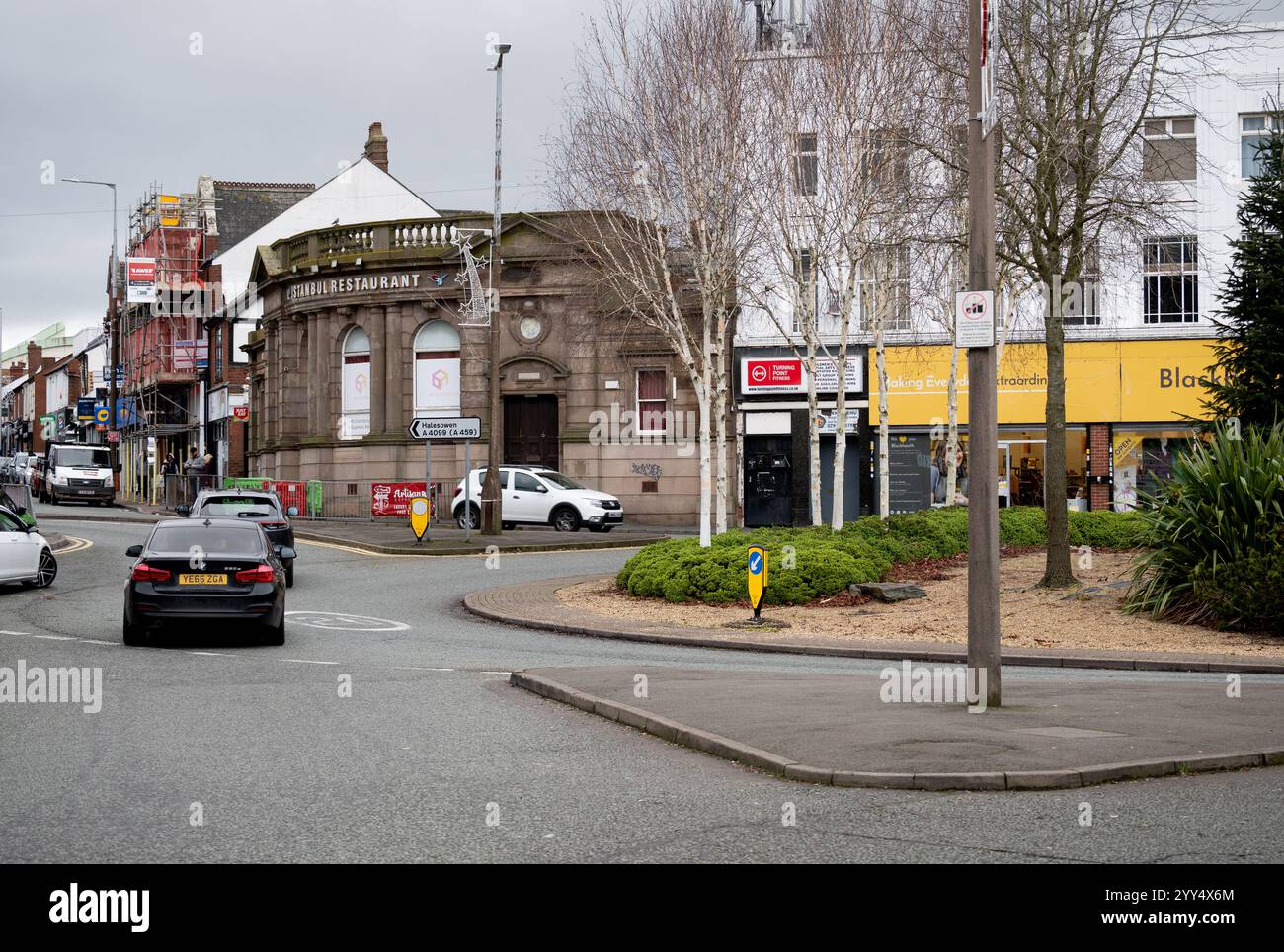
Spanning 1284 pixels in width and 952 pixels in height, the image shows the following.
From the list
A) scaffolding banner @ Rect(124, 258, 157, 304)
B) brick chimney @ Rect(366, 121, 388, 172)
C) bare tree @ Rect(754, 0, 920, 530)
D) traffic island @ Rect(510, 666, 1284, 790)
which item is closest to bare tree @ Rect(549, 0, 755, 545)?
bare tree @ Rect(754, 0, 920, 530)

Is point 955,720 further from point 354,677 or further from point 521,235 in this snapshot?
point 521,235

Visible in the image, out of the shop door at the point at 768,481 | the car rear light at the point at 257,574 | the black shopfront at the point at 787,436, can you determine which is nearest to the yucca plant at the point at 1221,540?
the car rear light at the point at 257,574

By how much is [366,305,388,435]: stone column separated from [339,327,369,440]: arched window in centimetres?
54

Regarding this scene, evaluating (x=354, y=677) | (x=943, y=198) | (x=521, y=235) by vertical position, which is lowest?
(x=354, y=677)

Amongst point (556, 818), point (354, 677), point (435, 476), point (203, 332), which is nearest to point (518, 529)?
point (435, 476)

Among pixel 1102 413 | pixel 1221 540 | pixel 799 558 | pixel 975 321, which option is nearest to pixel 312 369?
pixel 1102 413

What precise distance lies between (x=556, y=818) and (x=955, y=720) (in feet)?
12.6

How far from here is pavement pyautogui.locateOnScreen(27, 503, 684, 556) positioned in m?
30.2

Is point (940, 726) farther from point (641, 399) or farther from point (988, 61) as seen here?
point (641, 399)

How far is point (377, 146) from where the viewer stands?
198 feet

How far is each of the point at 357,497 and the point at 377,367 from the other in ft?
13.1

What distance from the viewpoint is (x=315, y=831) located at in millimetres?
7016

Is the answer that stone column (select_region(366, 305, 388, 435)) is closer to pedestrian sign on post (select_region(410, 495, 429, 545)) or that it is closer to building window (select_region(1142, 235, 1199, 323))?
pedestrian sign on post (select_region(410, 495, 429, 545))
